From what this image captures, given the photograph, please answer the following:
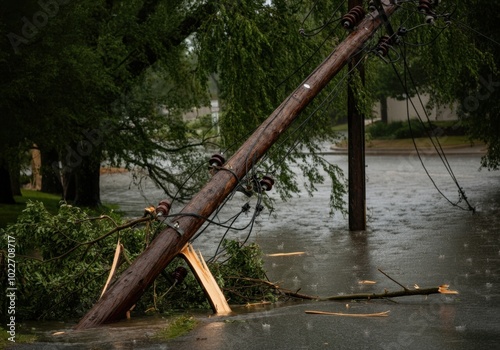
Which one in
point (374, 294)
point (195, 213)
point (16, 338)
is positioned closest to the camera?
point (16, 338)

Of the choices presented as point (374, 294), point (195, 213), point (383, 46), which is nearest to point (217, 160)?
point (195, 213)

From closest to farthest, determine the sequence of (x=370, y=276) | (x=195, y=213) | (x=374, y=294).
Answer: (x=195, y=213) < (x=374, y=294) < (x=370, y=276)

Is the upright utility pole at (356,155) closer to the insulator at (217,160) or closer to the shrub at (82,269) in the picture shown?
the shrub at (82,269)

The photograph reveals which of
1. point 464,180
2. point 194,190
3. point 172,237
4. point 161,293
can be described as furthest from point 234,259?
point 464,180

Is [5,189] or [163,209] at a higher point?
[163,209]

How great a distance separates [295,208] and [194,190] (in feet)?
10.9

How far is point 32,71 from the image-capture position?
646 inches

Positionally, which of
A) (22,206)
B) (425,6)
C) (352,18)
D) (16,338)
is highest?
(425,6)

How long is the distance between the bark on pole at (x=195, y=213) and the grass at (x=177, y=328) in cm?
72

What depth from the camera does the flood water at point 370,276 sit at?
8770mm

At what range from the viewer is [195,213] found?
33.5ft

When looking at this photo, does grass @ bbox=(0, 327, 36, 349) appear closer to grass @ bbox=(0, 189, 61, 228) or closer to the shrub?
the shrub

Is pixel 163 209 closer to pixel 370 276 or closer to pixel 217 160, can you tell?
pixel 217 160

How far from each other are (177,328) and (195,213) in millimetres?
1526
